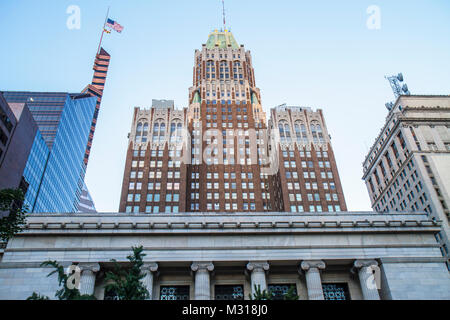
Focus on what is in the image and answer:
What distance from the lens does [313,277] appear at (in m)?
30.5

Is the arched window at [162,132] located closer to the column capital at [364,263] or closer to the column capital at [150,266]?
the column capital at [150,266]

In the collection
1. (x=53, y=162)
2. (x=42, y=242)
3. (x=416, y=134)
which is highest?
(x=53, y=162)

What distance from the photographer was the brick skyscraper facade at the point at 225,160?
286ft

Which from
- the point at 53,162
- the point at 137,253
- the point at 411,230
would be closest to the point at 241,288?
the point at 137,253

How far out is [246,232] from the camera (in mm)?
32188

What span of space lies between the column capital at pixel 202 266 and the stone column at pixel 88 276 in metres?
8.22

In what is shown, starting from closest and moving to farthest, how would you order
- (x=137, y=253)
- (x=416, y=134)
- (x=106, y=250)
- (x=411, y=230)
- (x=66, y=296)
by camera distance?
(x=66, y=296)
(x=137, y=253)
(x=106, y=250)
(x=411, y=230)
(x=416, y=134)

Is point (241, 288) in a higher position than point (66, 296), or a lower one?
higher

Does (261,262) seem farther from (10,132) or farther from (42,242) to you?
(10,132)

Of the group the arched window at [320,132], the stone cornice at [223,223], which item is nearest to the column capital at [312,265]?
the stone cornice at [223,223]

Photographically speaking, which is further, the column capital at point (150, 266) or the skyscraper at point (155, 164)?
the skyscraper at point (155, 164)

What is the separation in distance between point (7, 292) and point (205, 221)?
17.4 metres

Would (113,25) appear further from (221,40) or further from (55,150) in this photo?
(55,150)

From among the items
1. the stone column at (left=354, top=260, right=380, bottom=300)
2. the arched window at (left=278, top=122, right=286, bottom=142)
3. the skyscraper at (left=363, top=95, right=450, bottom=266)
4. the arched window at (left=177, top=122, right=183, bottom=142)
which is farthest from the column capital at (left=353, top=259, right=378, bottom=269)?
the arched window at (left=177, top=122, right=183, bottom=142)
